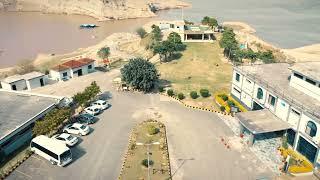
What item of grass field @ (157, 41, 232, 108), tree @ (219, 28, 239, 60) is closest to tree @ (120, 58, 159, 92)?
grass field @ (157, 41, 232, 108)

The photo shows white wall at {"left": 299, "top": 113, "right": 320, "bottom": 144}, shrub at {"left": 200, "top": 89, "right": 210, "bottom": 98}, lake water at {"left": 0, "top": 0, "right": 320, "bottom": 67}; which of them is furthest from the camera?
lake water at {"left": 0, "top": 0, "right": 320, "bottom": 67}

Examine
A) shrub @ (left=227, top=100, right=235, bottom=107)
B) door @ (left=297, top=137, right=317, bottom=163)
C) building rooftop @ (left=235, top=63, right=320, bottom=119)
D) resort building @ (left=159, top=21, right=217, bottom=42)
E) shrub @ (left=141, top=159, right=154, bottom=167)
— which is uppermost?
resort building @ (left=159, top=21, right=217, bottom=42)

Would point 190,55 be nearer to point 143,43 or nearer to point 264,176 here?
point 143,43

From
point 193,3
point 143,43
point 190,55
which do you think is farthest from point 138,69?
point 193,3

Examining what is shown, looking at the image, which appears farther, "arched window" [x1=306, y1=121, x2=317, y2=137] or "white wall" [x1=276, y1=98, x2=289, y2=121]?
"white wall" [x1=276, y1=98, x2=289, y2=121]

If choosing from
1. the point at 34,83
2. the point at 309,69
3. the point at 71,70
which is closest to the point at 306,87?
the point at 309,69

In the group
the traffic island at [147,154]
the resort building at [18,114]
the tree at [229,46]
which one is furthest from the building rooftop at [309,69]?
the resort building at [18,114]

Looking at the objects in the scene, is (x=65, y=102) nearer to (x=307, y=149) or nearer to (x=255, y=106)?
(x=255, y=106)

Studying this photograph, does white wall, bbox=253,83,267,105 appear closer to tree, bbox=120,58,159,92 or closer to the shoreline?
tree, bbox=120,58,159,92
